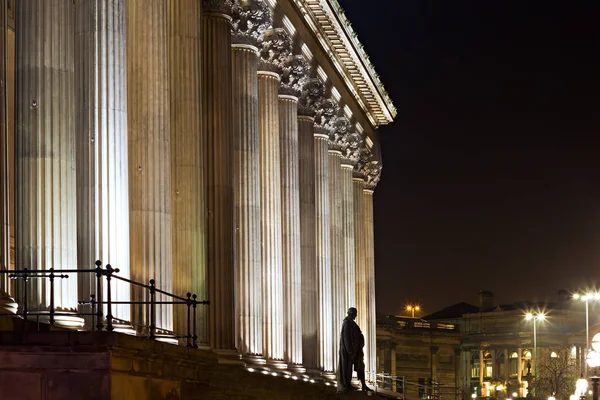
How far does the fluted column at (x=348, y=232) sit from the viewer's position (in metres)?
93.2

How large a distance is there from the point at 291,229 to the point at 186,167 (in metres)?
20.5

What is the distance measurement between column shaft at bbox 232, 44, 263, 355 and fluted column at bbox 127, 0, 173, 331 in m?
12.9

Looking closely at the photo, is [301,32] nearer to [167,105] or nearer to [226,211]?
[226,211]

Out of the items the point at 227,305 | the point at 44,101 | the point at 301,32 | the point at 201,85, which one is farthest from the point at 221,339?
the point at 301,32

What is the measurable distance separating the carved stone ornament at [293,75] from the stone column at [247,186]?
9135 mm

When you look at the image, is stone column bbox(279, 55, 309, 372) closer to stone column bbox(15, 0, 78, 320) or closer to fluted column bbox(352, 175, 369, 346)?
fluted column bbox(352, 175, 369, 346)

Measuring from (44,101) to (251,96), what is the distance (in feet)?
75.1

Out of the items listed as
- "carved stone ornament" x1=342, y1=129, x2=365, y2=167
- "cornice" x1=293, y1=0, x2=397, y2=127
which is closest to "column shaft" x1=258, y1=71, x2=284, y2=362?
"cornice" x1=293, y1=0, x2=397, y2=127

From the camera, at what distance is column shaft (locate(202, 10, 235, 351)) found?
5609 cm

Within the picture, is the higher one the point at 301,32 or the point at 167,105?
the point at 301,32

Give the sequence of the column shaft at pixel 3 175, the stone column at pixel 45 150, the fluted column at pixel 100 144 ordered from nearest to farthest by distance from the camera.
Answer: the column shaft at pixel 3 175 → the stone column at pixel 45 150 → the fluted column at pixel 100 144

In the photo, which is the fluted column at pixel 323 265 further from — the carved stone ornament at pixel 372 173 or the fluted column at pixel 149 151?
the fluted column at pixel 149 151

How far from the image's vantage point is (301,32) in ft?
245

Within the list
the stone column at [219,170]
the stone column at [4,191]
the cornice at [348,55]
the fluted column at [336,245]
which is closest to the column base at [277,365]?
the stone column at [219,170]
